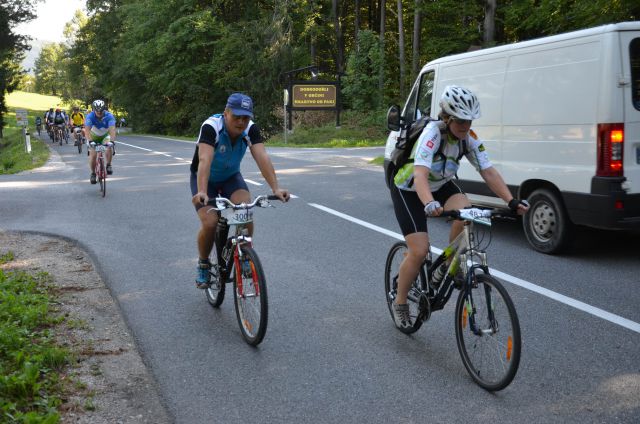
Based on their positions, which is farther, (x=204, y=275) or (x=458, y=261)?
(x=204, y=275)

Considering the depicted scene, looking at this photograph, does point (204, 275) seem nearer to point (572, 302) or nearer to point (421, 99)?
point (572, 302)

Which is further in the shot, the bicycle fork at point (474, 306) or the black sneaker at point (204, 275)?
the black sneaker at point (204, 275)

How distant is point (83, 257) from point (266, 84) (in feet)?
127

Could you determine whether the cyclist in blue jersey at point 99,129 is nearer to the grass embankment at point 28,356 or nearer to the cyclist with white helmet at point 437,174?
the grass embankment at point 28,356

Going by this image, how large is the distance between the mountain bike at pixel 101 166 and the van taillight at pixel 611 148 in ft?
30.7

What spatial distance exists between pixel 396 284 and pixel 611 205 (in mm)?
2883

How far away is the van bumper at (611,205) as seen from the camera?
695 centimetres

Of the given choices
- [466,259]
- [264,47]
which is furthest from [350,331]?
[264,47]

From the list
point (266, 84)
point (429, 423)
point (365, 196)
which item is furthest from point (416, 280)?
point (266, 84)

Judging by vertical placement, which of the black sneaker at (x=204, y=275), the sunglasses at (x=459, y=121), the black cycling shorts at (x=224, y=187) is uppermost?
the sunglasses at (x=459, y=121)

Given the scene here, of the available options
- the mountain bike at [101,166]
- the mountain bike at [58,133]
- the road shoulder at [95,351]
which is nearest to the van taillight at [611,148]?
the road shoulder at [95,351]

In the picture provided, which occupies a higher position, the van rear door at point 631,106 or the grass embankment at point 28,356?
the van rear door at point 631,106

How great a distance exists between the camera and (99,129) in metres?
14.6

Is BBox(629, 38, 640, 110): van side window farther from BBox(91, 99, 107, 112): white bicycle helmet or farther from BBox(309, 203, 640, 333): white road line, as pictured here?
BBox(91, 99, 107, 112): white bicycle helmet
